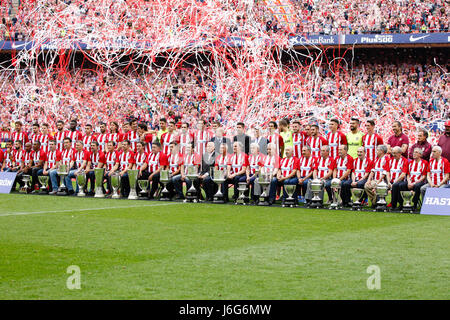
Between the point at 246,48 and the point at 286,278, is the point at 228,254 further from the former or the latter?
the point at 246,48

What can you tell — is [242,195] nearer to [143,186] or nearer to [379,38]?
[143,186]

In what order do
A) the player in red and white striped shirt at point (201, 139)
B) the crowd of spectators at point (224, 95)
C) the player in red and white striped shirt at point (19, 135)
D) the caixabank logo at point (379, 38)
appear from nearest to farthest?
the player in red and white striped shirt at point (201, 139)
the player in red and white striped shirt at point (19, 135)
the crowd of spectators at point (224, 95)
the caixabank logo at point (379, 38)

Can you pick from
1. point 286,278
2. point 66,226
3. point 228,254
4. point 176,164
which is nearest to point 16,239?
point 66,226

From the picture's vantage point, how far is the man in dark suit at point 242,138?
15805 mm

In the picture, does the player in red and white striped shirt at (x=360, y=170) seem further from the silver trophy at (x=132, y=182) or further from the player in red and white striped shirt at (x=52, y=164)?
the player in red and white striped shirt at (x=52, y=164)

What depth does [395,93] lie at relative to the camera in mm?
28000

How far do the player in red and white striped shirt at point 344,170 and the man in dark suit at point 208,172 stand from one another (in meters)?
3.02

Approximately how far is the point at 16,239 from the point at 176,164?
23.8 ft

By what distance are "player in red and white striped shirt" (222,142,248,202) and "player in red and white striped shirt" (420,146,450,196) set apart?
163 inches

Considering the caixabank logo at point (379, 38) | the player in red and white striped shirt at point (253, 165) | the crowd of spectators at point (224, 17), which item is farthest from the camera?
the caixabank logo at point (379, 38)

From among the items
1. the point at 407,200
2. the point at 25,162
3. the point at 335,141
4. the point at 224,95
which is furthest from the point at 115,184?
the point at 224,95

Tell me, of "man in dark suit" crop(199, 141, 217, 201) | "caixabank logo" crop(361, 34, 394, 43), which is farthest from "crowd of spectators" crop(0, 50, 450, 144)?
"man in dark suit" crop(199, 141, 217, 201)

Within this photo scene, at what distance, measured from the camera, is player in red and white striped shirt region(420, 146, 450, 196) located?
13719 mm

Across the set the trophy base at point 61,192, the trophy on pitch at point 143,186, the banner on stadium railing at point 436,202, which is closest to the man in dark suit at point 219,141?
the trophy on pitch at point 143,186
